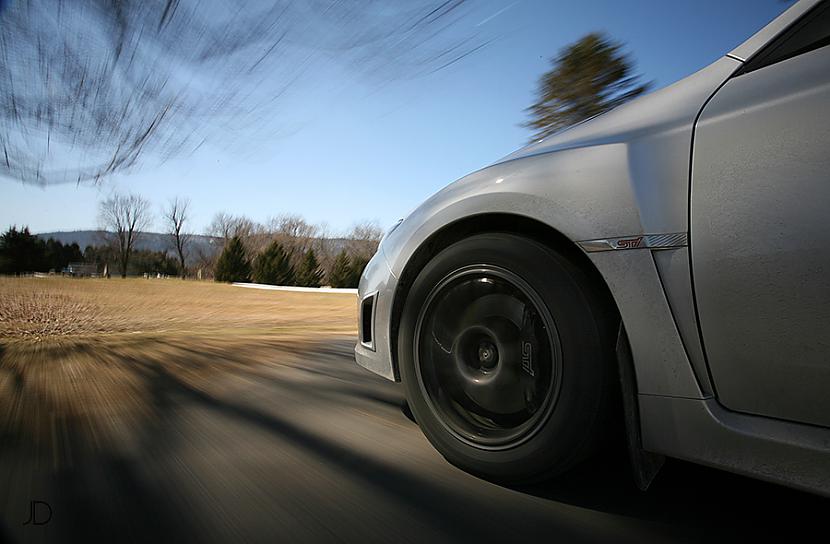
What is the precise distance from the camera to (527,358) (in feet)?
5.43

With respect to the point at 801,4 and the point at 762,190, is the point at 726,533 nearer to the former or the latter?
the point at 762,190

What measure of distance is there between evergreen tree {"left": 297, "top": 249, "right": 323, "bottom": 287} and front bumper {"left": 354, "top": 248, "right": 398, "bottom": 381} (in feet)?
136

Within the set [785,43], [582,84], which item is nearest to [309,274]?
[582,84]

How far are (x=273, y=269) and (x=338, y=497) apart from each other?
42.4 metres

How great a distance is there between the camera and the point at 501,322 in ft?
5.72

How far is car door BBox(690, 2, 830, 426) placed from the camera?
1135 mm

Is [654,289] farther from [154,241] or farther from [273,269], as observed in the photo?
[154,241]

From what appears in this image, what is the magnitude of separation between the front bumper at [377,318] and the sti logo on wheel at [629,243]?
972mm

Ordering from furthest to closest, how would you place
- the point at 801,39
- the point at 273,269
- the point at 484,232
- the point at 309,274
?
the point at 309,274, the point at 273,269, the point at 484,232, the point at 801,39

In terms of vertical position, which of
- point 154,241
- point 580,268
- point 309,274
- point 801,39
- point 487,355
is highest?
point 154,241

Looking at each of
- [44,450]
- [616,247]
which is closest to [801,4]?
[616,247]

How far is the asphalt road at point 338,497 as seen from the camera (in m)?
1.34

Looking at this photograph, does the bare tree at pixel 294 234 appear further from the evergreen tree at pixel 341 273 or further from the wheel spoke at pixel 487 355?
the wheel spoke at pixel 487 355

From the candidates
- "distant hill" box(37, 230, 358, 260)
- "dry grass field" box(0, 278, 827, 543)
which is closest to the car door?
"dry grass field" box(0, 278, 827, 543)
